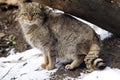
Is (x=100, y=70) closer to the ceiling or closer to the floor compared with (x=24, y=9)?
closer to the floor

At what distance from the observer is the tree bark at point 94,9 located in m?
4.51

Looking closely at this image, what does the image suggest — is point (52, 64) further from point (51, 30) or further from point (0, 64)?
point (0, 64)

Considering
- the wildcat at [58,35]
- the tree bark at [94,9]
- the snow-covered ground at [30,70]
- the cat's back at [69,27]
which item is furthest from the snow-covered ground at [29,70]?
the tree bark at [94,9]

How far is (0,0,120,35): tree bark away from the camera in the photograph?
4508 mm

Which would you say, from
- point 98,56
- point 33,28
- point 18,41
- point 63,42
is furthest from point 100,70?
point 18,41

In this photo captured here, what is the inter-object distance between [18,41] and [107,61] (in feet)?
6.70

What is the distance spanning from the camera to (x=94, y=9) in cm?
459

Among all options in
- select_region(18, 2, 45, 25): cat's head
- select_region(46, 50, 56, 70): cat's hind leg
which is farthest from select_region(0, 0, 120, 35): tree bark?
select_region(46, 50, 56, 70): cat's hind leg

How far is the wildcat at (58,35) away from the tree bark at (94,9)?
0.16m

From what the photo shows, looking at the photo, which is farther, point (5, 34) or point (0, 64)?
point (5, 34)

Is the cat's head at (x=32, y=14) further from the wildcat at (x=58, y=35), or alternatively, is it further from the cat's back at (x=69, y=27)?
the cat's back at (x=69, y=27)

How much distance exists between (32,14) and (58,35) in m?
0.45

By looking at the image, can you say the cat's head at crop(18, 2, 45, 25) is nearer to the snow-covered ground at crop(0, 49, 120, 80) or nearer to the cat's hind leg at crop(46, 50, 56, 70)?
the cat's hind leg at crop(46, 50, 56, 70)

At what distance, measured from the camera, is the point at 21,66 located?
17.0 ft
